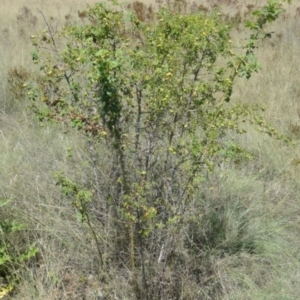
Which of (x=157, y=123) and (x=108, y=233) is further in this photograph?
(x=108, y=233)

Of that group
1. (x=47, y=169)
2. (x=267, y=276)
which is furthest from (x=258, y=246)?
(x=47, y=169)

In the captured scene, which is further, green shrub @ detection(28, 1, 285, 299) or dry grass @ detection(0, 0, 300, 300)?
dry grass @ detection(0, 0, 300, 300)

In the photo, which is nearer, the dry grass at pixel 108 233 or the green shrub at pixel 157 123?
the green shrub at pixel 157 123

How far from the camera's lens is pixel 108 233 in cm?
265

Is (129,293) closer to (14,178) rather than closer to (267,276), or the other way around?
(267,276)

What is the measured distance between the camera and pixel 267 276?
267cm

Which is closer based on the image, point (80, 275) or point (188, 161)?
point (188, 161)

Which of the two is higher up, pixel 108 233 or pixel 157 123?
pixel 157 123

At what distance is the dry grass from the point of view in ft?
8.34

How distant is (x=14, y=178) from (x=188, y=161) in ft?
4.26

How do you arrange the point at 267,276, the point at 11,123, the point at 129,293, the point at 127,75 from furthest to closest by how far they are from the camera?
the point at 11,123 < the point at 267,276 < the point at 129,293 < the point at 127,75

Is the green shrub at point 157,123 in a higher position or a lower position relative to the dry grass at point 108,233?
higher

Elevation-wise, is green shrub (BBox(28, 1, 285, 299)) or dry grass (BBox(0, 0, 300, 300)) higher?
green shrub (BBox(28, 1, 285, 299))

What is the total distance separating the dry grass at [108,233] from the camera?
254 centimetres
